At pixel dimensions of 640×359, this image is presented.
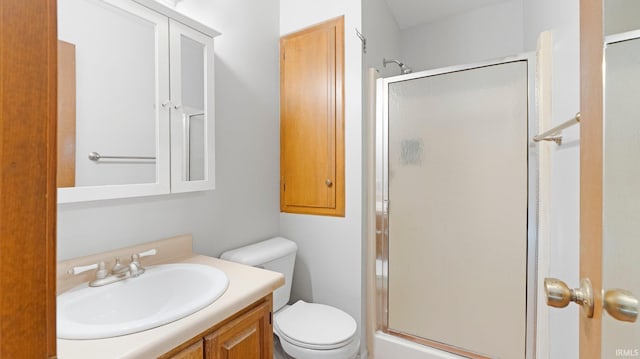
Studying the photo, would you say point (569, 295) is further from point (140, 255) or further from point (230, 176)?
point (230, 176)

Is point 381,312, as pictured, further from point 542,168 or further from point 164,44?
point 164,44

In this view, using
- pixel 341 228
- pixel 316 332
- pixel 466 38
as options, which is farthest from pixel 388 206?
pixel 466 38

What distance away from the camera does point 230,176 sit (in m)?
1.67

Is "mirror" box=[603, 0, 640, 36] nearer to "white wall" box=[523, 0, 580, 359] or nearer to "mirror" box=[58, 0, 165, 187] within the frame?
"white wall" box=[523, 0, 580, 359]

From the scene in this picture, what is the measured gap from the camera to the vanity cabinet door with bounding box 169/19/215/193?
132cm

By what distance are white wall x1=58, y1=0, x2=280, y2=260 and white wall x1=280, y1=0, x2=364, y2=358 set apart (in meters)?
0.25

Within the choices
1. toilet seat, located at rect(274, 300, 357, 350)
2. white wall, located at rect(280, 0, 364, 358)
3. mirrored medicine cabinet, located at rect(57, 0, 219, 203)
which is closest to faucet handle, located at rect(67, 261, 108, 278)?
mirrored medicine cabinet, located at rect(57, 0, 219, 203)

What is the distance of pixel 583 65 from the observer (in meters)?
0.55

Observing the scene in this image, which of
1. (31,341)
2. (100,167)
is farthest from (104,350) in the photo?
(100,167)

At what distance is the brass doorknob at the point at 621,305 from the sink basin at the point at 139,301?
93 cm

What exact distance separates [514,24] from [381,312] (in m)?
2.41

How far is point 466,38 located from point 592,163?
2.39 meters

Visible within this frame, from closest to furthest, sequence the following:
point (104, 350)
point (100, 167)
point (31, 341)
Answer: point (31, 341) → point (104, 350) → point (100, 167)

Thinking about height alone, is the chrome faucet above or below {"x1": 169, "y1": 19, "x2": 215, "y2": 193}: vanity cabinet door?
below
